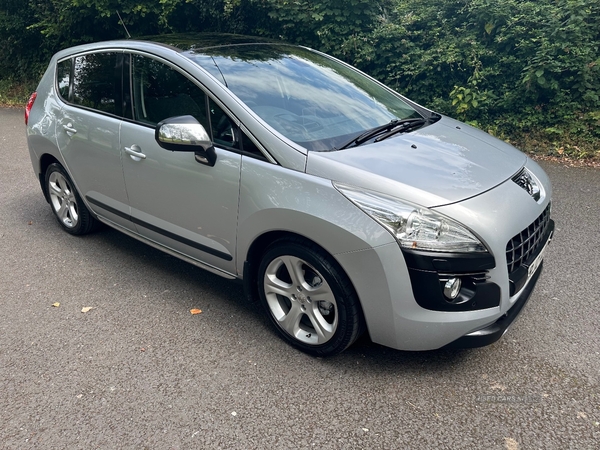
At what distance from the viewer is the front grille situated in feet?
8.79

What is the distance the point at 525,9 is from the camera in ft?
24.2

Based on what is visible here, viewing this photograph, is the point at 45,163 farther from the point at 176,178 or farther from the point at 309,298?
the point at 309,298

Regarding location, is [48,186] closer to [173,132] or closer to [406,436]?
[173,132]

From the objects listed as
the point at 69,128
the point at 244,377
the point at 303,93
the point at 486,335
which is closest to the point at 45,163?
the point at 69,128

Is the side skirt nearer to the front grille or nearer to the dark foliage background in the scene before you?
the front grille

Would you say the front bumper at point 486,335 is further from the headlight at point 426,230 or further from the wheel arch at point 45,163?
the wheel arch at point 45,163

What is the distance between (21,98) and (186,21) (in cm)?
566

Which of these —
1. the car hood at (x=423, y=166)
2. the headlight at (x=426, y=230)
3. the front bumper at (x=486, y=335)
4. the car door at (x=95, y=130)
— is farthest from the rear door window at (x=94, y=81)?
the front bumper at (x=486, y=335)

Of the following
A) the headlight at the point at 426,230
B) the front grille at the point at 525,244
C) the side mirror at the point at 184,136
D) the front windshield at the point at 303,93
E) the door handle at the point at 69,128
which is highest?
the front windshield at the point at 303,93

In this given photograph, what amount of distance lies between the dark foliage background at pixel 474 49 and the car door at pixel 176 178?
5.10 metres

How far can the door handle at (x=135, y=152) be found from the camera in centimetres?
361

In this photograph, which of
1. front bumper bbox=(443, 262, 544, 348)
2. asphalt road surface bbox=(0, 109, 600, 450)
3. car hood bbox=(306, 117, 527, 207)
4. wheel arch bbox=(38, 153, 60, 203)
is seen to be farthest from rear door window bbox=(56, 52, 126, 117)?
front bumper bbox=(443, 262, 544, 348)

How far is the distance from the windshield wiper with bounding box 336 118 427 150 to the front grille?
1.00 meters

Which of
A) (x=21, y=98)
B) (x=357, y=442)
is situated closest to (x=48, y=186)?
(x=357, y=442)
